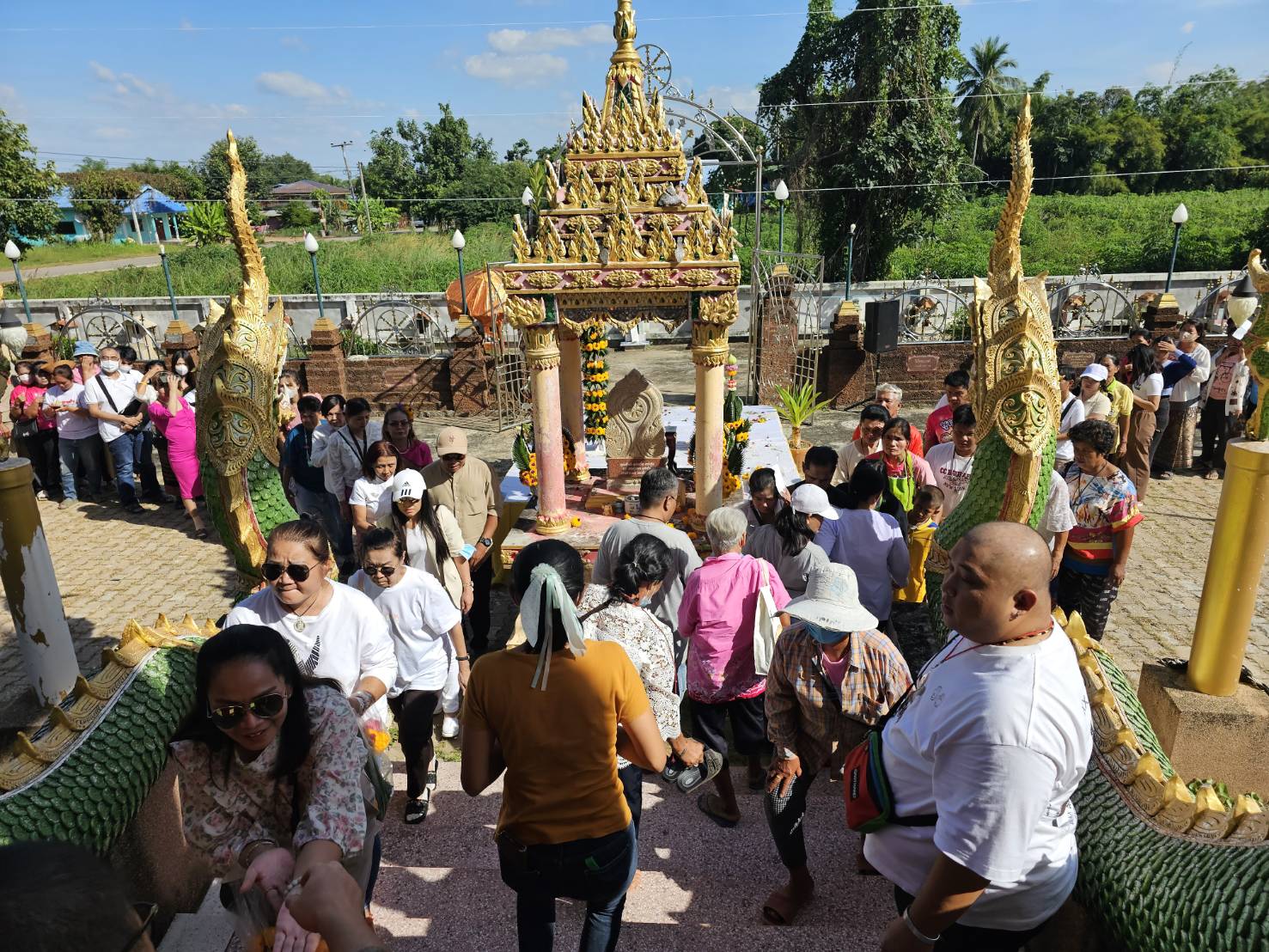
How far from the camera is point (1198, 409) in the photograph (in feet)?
30.3

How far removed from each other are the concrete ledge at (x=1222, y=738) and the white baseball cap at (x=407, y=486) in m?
3.93

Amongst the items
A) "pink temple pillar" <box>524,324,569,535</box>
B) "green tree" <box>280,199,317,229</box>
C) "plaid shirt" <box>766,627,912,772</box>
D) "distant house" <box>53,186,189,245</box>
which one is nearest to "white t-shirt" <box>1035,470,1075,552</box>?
"plaid shirt" <box>766,627,912,772</box>

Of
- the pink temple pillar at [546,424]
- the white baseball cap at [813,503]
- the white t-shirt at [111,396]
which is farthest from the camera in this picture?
the white t-shirt at [111,396]

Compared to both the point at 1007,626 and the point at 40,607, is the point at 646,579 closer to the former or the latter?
the point at 1007,626

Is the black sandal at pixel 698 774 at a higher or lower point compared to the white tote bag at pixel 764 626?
lower

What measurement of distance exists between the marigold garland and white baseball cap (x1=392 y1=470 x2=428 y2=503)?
15.8 feet

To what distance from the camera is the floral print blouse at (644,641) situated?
2.82 m

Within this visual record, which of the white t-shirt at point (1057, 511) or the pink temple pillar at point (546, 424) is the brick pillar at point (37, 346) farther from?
the white t-shirt at point (1057, 511)

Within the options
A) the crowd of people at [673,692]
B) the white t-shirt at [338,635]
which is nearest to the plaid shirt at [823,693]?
the crowd of people at [673,692]

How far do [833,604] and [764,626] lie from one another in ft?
2.63

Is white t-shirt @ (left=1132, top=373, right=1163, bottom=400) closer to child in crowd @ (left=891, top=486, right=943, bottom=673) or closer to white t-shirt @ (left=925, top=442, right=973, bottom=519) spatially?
white t-shirt @ (left=925, top=442, right=973, bottom=519)

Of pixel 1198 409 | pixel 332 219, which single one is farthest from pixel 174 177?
pixel 1198 409

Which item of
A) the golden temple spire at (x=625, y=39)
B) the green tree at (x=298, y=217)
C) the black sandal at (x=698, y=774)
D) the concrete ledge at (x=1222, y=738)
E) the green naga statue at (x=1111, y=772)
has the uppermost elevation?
the green tree at (x=298, y=217)

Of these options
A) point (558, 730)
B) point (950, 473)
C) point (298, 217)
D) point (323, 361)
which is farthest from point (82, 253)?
point (558, 730)
